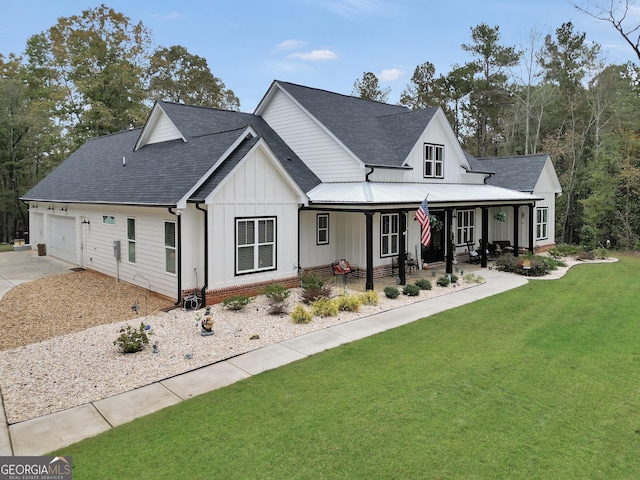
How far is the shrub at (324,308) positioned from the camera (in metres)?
11.6

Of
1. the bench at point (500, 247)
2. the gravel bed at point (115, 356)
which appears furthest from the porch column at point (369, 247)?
the bench at point (500, 247)

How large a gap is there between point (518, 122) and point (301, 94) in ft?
91.4

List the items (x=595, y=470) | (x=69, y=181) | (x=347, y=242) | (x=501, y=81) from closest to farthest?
(x=595, y=470) → (x=347, y=242) → (x=69, y=181) → (x=501, y=81)

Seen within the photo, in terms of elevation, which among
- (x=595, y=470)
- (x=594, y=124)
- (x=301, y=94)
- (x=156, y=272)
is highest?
(x=594, y=124)

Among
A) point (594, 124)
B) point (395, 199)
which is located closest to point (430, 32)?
point (395, 199)

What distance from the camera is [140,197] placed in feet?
45.6

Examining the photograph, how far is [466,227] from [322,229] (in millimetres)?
9121

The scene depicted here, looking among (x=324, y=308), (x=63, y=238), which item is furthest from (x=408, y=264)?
(x=63, y=238)

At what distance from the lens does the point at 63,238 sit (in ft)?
68.8

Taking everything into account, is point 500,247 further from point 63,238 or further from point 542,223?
point 63,238

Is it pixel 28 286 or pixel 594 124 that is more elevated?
pixel 594 124

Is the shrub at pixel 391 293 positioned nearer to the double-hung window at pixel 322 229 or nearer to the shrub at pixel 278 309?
the shrub at pixel 278 309

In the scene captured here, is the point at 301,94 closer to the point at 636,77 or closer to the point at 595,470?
the point at 595,470

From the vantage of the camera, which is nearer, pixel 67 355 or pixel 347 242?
pixel 67 355
